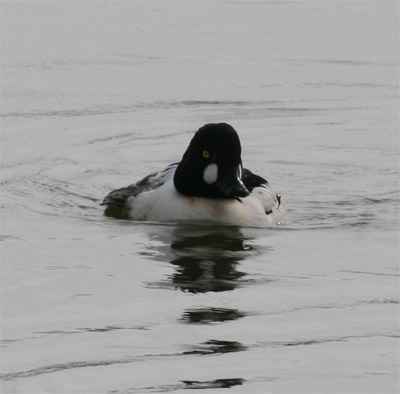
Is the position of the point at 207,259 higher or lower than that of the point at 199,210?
lower

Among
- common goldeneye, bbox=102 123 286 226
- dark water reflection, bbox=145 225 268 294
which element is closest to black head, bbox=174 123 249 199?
common goldeneye, bbox=102 123 286 226

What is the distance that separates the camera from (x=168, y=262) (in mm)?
11242

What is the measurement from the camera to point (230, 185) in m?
12.6

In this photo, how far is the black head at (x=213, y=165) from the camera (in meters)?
12.5

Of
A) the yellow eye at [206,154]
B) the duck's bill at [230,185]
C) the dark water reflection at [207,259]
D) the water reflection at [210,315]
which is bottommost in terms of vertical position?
the water reflection at [210,315]

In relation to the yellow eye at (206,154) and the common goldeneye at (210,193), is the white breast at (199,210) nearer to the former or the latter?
the common goldeneye at (210,193)

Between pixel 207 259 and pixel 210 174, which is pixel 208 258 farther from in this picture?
pixel 210 174

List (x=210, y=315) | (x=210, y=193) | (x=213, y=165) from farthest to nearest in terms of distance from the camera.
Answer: (x=210, y=193)
(x=213, y=165)
(x=210, y=315)

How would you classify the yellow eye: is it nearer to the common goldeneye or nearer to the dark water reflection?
the common goldeneye

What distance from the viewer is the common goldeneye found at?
492 inches

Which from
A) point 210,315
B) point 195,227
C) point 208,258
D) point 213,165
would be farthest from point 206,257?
point 210,315

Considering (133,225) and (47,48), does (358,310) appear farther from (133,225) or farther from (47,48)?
(47,48)

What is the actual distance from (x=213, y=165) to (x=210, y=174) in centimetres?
12

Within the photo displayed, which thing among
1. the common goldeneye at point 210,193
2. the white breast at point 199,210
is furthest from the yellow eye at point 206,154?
the white breast at point 199,210
